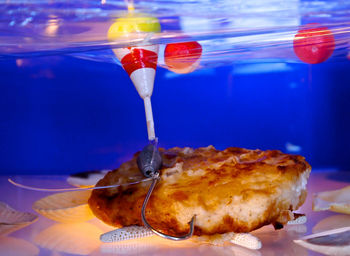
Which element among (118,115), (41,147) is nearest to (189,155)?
(118,115)

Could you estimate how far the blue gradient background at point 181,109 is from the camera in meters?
0.92

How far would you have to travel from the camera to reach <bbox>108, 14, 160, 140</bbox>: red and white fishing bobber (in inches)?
19.9

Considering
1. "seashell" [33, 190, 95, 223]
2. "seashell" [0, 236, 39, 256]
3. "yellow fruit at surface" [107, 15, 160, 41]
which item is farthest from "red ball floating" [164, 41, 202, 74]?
"seashell" [0, 236, 39, 256]

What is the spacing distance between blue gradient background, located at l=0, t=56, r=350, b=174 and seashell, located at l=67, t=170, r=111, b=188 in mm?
88

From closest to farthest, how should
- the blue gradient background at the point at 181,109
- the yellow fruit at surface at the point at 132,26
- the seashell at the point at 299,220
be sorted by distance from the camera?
Answer: 1. the yellow fruit at surface at the point at 132,26
2. the seashell at the point at 299,220
3. the blue gradient background at the point at 181,109

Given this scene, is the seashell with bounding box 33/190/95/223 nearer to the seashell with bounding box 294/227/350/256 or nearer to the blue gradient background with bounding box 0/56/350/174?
the blue gradient background with bounding box 0/56/350/174

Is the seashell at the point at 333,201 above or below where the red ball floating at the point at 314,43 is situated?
below

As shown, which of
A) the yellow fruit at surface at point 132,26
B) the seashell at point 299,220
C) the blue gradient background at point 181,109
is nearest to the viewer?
the yellow fruit at surface at point 132,26

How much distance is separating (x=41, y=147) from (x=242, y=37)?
0.67 metres

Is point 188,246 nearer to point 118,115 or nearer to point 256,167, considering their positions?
point 256,167

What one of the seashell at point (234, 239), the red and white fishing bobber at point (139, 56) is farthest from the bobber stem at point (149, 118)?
the seashell at point (234, 239)

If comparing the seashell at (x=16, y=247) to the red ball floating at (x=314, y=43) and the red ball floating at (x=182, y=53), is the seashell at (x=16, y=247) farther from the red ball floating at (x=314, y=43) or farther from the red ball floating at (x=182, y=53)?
the red ball floating at (x=314, y=43)

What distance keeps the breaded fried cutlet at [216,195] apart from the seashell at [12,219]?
0.41 feet

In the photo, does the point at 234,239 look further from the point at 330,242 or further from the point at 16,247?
the point at 16,247
